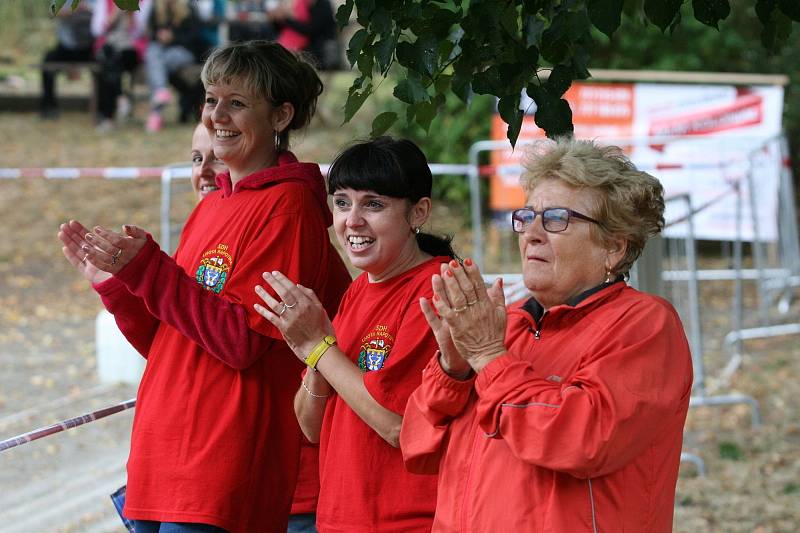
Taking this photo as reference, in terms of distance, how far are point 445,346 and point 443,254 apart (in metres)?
0.69

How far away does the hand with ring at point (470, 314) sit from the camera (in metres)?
2.51

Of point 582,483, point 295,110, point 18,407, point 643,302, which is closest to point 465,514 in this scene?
point 582,483

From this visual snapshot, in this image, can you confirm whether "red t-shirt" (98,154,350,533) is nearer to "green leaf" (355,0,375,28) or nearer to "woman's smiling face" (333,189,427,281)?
"woman's smiling face" (333,189,427,281)

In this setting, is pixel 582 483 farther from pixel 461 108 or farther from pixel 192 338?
pixel 461 108

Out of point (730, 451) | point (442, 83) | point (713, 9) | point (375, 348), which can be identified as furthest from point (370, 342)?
point (730, 451)

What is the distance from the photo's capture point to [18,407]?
27.0ft

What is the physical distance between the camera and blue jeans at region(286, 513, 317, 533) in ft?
11.5

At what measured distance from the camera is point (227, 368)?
124 inches

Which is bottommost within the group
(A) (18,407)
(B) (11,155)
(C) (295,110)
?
(A) (18,407)

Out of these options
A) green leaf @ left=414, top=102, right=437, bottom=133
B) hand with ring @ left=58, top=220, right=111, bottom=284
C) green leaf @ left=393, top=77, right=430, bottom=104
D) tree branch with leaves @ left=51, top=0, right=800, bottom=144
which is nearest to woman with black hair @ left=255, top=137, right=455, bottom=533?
green leaf @ left=393, top=77, right=430, bottom=104

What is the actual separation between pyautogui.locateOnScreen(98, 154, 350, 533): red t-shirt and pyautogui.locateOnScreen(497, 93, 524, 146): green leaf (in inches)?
22.9

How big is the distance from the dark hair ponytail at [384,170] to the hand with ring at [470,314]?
23.2 inches

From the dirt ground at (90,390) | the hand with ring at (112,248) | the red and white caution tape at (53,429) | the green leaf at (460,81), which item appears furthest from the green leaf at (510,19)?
the red and white caution tape at (53,429)

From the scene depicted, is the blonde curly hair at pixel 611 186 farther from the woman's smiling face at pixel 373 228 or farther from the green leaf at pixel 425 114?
the green leaf at pixel 425 114
